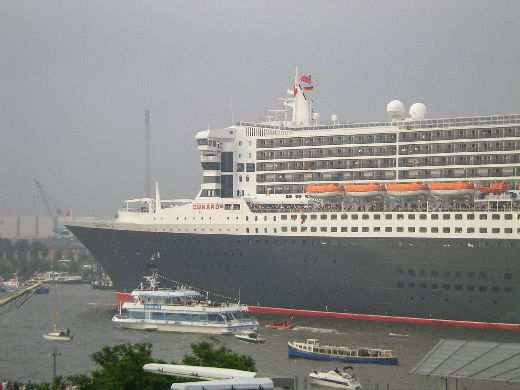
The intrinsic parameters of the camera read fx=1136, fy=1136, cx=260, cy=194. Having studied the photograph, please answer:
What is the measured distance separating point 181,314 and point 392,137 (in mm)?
15058

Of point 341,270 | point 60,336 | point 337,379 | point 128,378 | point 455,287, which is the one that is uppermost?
point 341,270

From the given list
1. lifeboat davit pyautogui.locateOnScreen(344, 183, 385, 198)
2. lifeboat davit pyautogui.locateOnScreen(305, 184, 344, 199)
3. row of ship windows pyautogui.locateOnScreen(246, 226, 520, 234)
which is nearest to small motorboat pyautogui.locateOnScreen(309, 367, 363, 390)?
row of ship windows pyautogui.locateOnScreen(246, 226, 520, 234)

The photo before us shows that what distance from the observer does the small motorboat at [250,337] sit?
54.0m

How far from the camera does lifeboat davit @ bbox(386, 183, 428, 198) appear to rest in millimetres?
59062

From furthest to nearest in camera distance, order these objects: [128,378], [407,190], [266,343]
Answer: [407,190]
[266,343]
[128,378]

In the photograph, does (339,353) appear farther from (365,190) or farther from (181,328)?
(365,190)

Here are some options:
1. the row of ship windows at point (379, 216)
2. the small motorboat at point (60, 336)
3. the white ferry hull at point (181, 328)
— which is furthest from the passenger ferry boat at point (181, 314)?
the row of ship windows at point (379, 216)

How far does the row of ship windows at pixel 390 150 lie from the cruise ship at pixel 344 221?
0.06 metres

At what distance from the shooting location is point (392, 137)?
6206 cm

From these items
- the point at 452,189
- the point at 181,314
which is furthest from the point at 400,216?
the point at 181,314

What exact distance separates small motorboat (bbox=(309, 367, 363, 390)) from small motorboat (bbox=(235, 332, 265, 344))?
883cm

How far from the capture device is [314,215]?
200 ft

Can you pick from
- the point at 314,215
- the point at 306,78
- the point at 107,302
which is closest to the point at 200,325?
the point at 314,215

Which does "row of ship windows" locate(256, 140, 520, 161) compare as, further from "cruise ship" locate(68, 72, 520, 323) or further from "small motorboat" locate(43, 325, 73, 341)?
"small motorboat" locate(43, 325, 73, 341)
